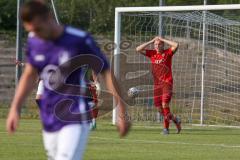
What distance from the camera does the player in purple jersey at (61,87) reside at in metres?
7.31

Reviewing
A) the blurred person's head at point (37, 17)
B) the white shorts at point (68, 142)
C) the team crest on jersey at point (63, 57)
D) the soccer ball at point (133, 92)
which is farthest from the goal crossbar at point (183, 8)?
the blurred person's head at point (37, 17)

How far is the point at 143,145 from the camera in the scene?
15148 millimetres

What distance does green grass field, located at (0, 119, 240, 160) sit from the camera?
13.1m

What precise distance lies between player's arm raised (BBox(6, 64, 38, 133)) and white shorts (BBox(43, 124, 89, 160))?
1.13 ft

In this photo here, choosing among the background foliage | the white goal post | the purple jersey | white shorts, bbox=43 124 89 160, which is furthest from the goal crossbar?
the background foliage

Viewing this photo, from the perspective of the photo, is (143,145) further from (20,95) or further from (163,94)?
(20,95)

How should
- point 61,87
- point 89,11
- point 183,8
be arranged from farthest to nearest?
point 89,11, point 183,8, point 61,87

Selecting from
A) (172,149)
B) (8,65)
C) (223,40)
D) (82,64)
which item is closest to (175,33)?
(223,40)

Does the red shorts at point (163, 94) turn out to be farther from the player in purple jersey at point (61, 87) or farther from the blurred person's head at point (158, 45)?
the player in purple jersey at point (61, 87)

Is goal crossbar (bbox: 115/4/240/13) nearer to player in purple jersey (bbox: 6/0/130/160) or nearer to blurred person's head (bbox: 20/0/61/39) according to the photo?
player in purple jersey (bbox: 6/0/130/160)

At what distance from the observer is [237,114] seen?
76.0 feet

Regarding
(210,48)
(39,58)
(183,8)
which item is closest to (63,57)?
(39,58)

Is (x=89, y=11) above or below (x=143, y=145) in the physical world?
above

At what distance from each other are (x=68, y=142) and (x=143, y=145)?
796 centimetres
